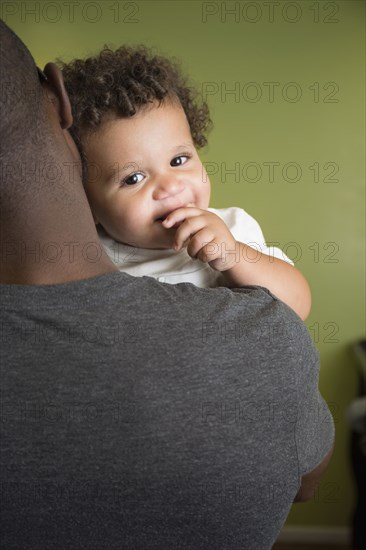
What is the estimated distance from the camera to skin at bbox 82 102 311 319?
1096mm

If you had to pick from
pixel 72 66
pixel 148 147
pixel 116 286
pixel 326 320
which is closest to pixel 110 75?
pixel 72 66

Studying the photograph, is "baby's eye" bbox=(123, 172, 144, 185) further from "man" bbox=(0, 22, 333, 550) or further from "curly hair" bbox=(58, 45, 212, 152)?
"man" bbox=(0, 22, 333, 550)

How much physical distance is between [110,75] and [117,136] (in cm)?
20

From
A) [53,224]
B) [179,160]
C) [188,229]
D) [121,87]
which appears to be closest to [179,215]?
[188,229]

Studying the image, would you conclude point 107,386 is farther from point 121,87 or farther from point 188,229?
point 121,87

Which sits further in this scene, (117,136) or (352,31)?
(352,31)

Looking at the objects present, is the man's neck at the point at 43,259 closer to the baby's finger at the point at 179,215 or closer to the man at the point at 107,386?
the man at the point at 107,386

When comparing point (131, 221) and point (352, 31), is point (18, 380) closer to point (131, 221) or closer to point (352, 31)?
point (131, 221)

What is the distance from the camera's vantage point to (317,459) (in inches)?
30.9

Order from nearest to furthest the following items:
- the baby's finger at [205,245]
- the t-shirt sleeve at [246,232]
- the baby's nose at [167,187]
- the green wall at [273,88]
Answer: the baby's finger at [205,245]
the baby's nose at [167,187]
the t-shirt sleeve at [246,232]
the green wall at [273,88]

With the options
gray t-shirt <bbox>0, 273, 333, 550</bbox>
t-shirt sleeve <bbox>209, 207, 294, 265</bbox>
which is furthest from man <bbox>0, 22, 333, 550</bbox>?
t-shirt sleeve <bbox>209, 207, 294, 265</bbox>

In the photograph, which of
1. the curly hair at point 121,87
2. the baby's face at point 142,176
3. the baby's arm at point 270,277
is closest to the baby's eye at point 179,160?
the baby's face at point 142,176

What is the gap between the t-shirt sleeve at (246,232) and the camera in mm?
1260

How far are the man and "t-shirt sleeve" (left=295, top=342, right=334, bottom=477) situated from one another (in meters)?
0.02
